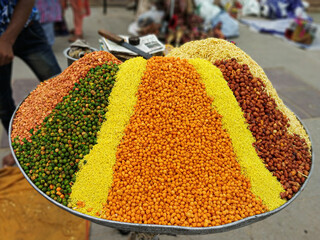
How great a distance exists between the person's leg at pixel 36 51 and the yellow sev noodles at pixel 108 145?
124 centimetres

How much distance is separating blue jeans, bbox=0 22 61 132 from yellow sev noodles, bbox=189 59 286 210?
155 centimetres

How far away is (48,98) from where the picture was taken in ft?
4.78

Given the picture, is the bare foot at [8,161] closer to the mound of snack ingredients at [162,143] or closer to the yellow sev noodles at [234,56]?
the mound of snack ingredients at [162,143]

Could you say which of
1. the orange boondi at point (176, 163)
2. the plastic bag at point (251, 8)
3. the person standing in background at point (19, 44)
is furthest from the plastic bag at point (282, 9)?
the orange boondi at point (176, 163)

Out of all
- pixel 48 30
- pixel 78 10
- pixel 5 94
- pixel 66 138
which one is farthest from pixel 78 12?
pixel 66 138

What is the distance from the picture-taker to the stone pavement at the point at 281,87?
221 cm

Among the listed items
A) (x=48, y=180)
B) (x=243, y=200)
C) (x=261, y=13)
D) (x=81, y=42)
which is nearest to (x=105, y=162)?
(x=48, y=180)

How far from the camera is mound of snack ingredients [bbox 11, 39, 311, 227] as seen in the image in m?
1.17

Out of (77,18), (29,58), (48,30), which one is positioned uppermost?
(29,58)

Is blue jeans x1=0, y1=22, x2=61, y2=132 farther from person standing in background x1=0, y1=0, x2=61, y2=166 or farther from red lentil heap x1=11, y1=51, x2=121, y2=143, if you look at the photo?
red lentil heap x1=11, y1=51, x2=121, y2=143

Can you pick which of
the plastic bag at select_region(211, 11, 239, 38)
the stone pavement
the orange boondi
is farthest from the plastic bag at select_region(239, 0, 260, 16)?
the orange boondi

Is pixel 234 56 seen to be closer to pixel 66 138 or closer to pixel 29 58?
pixel 66 138

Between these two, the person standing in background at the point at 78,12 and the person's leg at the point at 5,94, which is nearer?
the person's leg at the point at 5,94

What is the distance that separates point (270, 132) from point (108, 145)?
88 centimetres
